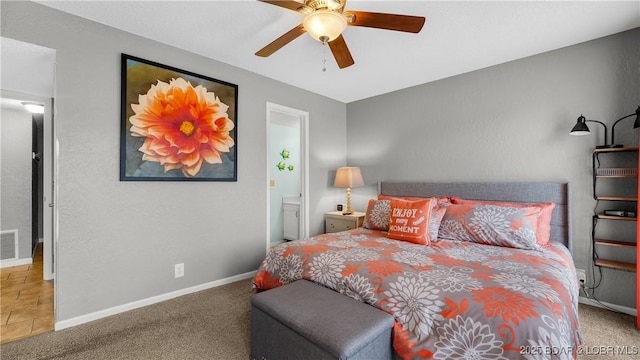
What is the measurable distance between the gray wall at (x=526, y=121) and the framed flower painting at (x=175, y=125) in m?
2.23

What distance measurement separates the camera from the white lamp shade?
3896 millimetres

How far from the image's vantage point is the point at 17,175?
12.7ft

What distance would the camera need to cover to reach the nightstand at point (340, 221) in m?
3.76

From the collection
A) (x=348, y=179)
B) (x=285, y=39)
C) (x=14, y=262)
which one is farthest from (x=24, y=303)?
(x=348, y=179)

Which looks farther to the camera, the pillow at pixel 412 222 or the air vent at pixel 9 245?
the air vent at pixel 9 245

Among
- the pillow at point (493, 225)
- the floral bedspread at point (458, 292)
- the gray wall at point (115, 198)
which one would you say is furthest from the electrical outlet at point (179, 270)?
the pillow at point (493, 225)

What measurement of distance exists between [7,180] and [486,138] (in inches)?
248

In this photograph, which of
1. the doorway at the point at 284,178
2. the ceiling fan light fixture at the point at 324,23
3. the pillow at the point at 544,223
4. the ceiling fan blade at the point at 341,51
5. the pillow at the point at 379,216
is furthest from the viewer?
the doorway at the point at 284,178

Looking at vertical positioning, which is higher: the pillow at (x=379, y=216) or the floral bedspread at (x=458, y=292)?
the pillow at (x=379, y=216)

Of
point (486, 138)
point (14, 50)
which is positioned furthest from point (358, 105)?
point (14, 50)

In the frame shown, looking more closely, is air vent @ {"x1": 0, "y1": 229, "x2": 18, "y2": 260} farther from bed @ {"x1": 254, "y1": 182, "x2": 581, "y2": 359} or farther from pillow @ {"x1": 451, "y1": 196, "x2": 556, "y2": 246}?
pillow @ {"x1": 451, "y1": 196, "x2": 556, "y2": 246}

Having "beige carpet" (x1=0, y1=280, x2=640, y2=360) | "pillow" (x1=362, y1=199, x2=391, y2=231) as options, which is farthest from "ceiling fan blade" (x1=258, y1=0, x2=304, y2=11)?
"beige carpet" (x1=0, y1=280, x2=640, y2=360)

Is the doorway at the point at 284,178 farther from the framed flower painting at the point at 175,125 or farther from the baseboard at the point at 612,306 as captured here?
the baseboard at the point at 612,306

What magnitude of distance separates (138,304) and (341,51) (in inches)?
110
